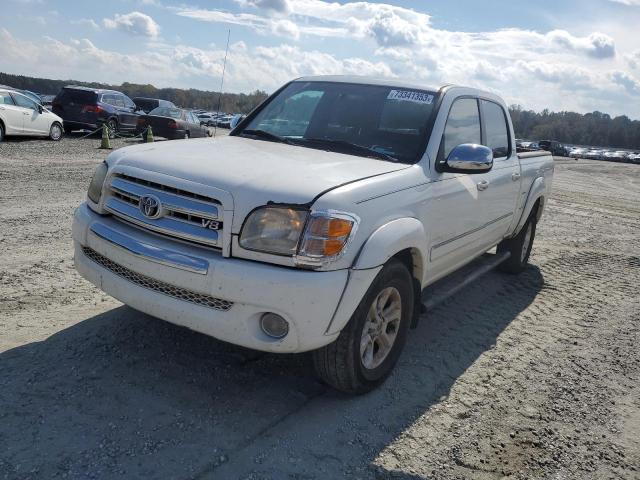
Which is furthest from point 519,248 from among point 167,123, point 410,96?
point 167,123

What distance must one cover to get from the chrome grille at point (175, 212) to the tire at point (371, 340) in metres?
0.89

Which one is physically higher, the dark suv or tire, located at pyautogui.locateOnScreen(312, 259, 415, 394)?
the dark suv

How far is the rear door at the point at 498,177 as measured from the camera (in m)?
4.84

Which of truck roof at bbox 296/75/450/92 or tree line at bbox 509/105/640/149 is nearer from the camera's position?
truck roof at bbox 296/75/450/92

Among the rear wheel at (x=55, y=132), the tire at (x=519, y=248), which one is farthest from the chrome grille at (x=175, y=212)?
the rear wheel at (x=55, y=132)

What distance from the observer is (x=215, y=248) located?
294 centimetres

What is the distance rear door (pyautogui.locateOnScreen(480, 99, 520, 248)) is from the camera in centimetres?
484

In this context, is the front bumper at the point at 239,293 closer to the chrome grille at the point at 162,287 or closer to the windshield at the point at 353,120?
the chrome grille at the point at 162,287

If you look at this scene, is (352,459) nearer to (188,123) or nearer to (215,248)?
(215,248)

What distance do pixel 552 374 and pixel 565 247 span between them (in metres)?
4.88

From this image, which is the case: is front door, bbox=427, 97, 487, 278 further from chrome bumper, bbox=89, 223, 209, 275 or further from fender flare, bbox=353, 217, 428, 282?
chrome bumper, bbox=89, 223, 209, 275

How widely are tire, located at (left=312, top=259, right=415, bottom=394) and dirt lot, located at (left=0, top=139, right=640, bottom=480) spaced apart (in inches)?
5.7

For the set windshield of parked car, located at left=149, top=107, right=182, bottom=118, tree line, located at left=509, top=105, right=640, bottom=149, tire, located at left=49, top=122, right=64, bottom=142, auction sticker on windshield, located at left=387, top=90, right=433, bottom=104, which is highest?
tree line, located at left=509, top=105, right=640, bottom=149

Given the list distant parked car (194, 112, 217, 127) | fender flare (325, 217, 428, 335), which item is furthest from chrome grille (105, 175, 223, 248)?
distant parked car (194, 112, 217, 127)
